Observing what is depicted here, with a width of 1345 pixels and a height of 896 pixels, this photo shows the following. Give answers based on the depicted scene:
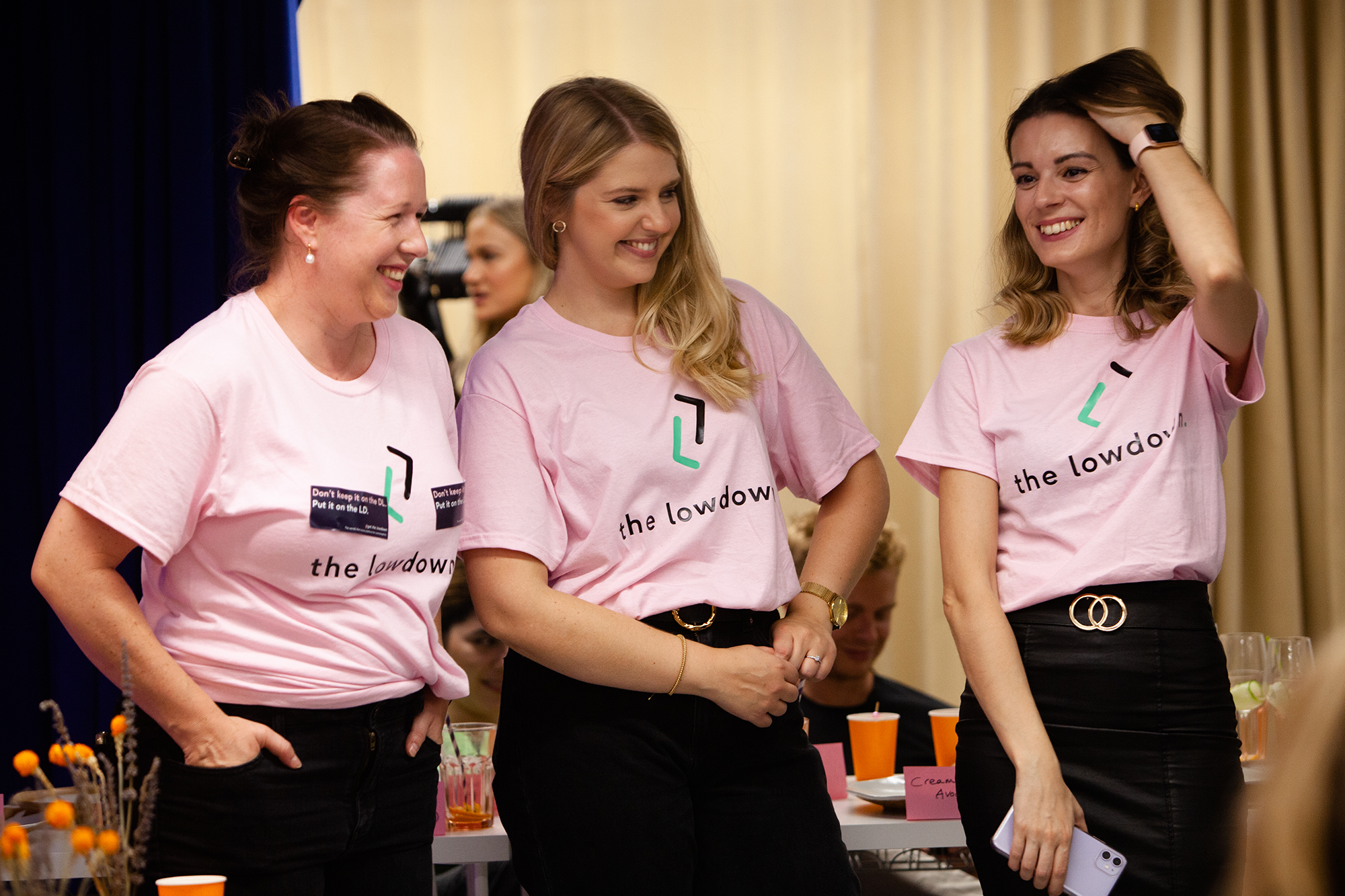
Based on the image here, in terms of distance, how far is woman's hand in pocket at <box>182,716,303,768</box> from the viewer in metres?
1.34

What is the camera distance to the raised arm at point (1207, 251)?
4.98 feet

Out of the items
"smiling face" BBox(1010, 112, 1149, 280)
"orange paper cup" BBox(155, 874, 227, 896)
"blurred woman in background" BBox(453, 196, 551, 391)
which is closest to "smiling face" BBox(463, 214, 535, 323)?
"blurred woman in background" BBox(453, 196, 551, 391)

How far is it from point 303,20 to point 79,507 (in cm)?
287

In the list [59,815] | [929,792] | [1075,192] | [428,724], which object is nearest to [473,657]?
[929,792]

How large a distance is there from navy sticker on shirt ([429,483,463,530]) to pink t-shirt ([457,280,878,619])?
0.04 metres

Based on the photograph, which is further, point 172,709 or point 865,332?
point 865,332

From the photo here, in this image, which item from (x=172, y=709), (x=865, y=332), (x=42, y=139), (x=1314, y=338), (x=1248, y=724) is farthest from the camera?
(x=865, y=332)

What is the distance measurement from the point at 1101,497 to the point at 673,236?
713mm

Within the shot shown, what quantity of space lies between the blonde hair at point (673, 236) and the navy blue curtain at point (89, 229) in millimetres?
1397

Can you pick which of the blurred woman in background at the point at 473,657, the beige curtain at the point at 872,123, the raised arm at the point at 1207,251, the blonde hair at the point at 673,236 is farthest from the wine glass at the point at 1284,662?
the blurred woman in background at the point at 473,657

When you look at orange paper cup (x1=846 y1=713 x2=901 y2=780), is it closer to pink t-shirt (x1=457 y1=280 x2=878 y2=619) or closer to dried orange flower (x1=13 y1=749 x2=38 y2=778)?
pink t-shirt (x1=457 y1=280 x2=878 y2=619)

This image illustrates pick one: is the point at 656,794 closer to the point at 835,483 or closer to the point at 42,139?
the point at 835,483

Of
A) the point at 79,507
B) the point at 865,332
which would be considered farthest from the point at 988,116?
the point at 79,507

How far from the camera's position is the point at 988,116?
152 inches
